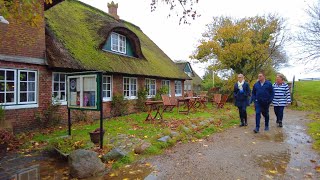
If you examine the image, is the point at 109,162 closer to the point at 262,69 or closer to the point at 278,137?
the point at 278,137

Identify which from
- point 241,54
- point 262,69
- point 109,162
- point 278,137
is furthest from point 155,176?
point 262,69

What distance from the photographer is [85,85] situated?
269 inches

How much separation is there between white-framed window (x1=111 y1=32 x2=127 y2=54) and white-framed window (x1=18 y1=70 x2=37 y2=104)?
6.34 metres

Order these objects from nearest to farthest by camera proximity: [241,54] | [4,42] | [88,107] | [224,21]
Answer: [88,107]
[4,42]
[241,54]
[224,21]

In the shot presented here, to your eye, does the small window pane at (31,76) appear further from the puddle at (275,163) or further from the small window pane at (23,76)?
the puddle at (275,163)

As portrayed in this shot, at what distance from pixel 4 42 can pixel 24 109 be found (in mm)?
2453

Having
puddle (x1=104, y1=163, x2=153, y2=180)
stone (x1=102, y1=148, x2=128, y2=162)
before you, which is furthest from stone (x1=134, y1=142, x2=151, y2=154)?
puddle (x1=104, y1=163, x2=153, y2=180)

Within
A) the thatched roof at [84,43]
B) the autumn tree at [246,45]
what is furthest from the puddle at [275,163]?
the autumn tree at [246,45]

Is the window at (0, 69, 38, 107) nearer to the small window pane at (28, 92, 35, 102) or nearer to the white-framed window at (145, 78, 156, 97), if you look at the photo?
the small window pane at (28, 92, 35, 102)

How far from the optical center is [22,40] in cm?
903

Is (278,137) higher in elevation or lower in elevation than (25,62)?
lower

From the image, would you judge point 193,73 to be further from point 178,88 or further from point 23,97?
point 23,97

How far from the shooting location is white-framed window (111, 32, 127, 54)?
1527 centimetres

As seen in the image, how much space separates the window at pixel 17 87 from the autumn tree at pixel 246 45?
1486 centimetres
